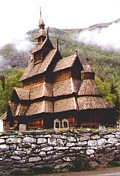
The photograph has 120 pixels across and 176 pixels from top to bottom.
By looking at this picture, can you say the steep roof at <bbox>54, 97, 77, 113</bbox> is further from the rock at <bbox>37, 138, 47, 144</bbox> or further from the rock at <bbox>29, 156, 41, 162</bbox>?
the rock at <bbox>29, 156, 41, 162</bbox>

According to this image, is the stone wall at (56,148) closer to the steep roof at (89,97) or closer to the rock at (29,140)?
the rock at (29,140)

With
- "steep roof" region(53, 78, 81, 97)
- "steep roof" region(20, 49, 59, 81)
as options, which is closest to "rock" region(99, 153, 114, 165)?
"steep roof" region(53, 78, 81, 97)

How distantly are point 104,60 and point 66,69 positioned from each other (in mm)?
149048

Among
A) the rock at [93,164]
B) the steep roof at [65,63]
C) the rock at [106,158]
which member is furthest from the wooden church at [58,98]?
the rock at [93,164]

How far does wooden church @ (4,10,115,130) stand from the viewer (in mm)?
33594

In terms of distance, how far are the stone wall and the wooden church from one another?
18695 millimetres

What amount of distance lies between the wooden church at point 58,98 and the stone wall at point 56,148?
18695 mm

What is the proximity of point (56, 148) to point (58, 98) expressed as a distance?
75.9ft

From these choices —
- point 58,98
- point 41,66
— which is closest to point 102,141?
point 58,98

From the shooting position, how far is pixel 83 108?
32.8m

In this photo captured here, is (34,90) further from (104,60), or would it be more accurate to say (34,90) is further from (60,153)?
(104,60)

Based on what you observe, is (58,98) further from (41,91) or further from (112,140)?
(112,140)

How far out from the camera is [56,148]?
518 inches

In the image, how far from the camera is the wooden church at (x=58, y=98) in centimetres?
3359
